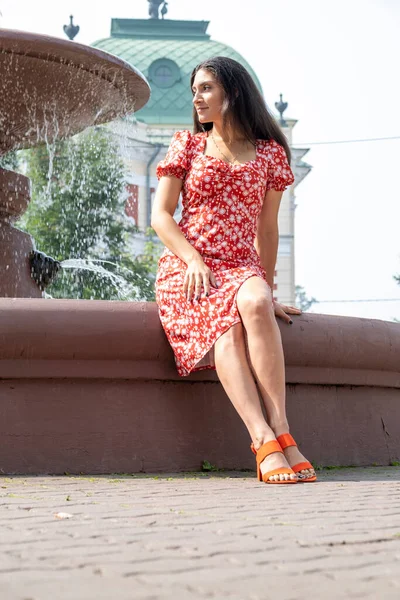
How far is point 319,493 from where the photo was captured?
3.34 metres

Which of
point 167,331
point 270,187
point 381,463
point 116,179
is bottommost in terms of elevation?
point 381,463

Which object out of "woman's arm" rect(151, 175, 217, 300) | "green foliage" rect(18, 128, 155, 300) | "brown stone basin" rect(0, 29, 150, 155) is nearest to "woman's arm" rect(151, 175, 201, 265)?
"woman's arm" rect(151, 175, 217, 300)

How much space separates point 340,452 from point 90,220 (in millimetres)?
21517

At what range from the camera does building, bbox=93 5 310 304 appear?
35594mm

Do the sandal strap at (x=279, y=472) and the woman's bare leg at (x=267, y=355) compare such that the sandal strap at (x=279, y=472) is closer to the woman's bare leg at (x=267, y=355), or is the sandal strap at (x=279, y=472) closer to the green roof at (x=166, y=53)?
the woman's bare leg at (x=267, y=355)

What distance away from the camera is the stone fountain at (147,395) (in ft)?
13.0

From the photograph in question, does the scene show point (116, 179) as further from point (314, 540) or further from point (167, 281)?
point (314, 540)

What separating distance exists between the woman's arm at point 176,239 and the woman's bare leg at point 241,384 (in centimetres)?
23

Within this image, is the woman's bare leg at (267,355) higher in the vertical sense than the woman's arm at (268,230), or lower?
lower

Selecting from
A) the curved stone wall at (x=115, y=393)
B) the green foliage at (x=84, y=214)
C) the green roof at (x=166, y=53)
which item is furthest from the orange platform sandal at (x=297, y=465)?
the green roof at (x=166, y=53)

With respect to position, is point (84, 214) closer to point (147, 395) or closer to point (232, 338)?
point (147, 395)

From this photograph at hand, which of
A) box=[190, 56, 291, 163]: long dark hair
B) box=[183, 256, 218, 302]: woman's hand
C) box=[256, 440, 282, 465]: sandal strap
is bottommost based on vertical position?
box=[256, 440, 282, 465]: sandal strap

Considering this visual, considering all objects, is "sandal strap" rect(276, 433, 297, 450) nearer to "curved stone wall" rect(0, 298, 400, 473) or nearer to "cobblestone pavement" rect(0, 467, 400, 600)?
"cobblestone pavement" rect(0, 467, 400, 600)

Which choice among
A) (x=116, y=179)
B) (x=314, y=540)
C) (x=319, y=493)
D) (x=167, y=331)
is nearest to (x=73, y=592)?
(x=314, y=540)
